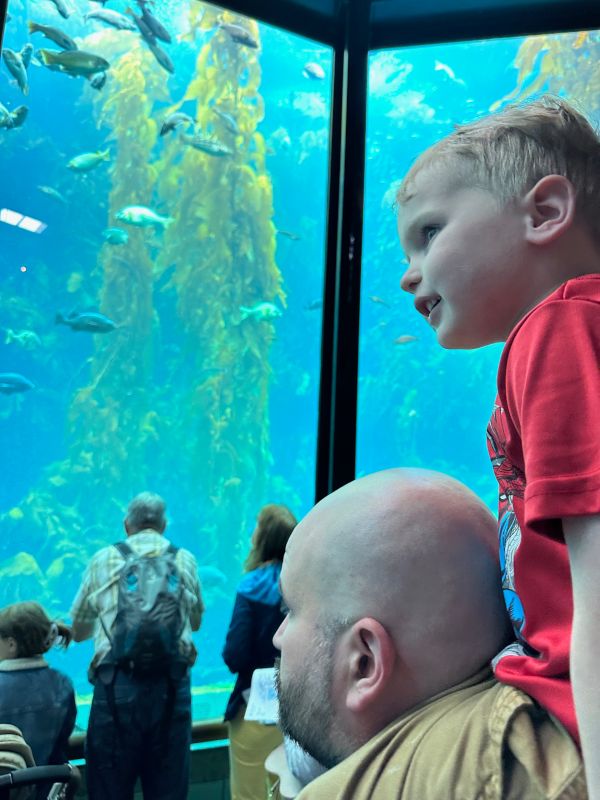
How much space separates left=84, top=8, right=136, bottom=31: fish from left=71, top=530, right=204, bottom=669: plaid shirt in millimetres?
4346

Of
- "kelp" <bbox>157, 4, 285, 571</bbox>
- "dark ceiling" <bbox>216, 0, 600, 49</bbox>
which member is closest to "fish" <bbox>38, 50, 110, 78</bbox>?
"dark ceiling" <bbox>216, 0, 600, 49</bbox>

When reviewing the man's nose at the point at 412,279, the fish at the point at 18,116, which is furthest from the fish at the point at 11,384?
the man's nose at the point at 412,279

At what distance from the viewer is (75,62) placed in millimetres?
4672

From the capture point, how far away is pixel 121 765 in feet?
9.35

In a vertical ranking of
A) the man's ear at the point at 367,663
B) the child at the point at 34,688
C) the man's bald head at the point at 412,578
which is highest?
the man's bald head at the point at 412,578

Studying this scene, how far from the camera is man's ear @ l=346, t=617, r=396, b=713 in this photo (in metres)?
0.57

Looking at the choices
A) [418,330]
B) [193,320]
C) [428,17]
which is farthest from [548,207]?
[418,330]

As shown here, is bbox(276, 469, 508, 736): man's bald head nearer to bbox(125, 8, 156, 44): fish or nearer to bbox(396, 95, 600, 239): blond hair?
bbox(396, 95, 600, 239): blond hair

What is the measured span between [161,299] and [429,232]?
1516 cm

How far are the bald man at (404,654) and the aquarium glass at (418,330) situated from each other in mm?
15249

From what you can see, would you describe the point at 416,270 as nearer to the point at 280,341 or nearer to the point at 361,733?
the point at 361,733

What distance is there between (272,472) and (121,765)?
18.0 m

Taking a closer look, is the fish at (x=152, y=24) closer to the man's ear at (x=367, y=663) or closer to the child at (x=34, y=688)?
the child at (x=34, y=688)

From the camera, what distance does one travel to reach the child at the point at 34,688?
263cm
